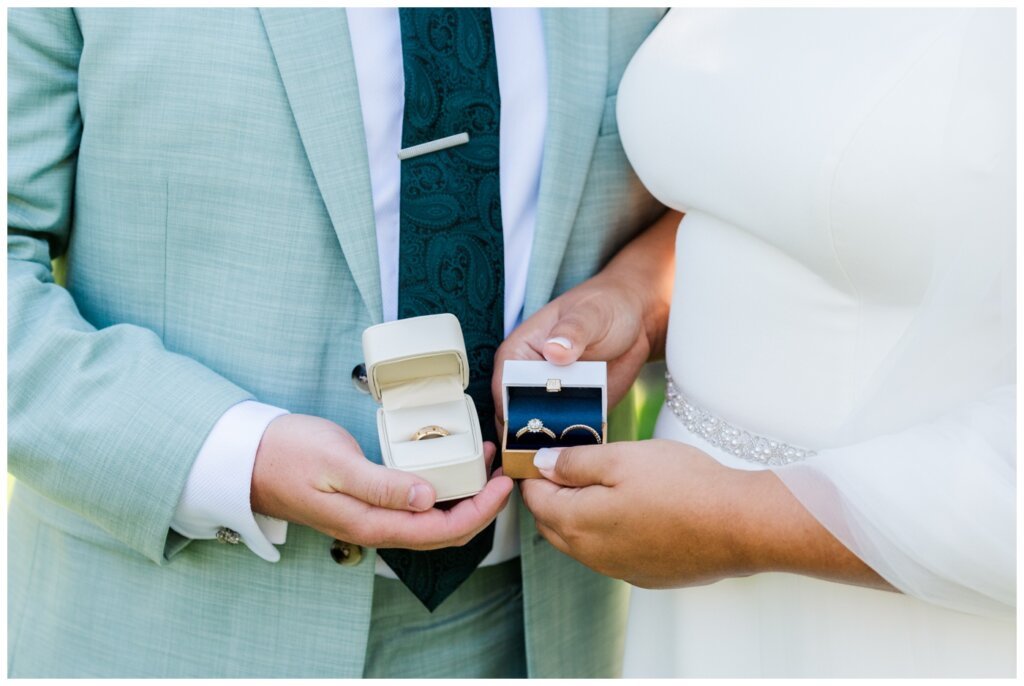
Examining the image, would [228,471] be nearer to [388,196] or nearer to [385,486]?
[385,486]

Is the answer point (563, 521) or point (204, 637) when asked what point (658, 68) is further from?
point (204, 637)

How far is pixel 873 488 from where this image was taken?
42.7 inches

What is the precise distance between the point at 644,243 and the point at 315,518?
833mm

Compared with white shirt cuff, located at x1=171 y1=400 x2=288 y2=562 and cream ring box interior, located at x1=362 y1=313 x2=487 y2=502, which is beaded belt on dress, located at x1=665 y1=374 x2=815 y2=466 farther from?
white shirt cuff, located at x1=171 y1=400 x2=288 y2=562

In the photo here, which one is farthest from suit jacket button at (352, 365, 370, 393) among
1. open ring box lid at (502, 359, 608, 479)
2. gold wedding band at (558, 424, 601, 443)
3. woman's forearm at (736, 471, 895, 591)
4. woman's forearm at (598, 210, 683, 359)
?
woman's forearm at (736, 471, 895, 591)

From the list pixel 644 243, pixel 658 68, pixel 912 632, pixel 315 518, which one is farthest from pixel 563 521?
pixel 658 68

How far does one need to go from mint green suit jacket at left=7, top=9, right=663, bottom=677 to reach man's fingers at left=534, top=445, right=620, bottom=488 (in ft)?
0.79

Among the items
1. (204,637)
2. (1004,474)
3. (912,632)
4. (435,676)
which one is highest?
(1004,474)

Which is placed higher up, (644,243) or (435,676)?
(644,243)

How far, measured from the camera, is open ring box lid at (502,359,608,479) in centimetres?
139

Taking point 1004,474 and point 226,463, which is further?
point 226,463

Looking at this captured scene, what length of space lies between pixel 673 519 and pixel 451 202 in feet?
2.07

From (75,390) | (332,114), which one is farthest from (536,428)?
(75,390)

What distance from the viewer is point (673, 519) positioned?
4.08 feet
